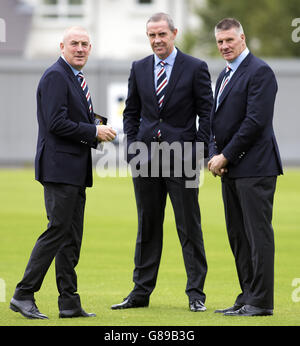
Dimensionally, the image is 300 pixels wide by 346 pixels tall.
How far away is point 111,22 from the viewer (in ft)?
152

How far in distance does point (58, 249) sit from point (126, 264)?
3.60m

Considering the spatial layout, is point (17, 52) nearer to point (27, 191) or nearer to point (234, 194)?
point (27, 191)

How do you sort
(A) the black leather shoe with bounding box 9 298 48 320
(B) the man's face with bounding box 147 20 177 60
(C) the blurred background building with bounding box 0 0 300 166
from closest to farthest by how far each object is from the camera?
(A) the black leather shoe with bounding box 9 298 48 320 < (B) the man's face with bounding box 147 20 177 60 < (C) the blurred background building with bounding box 0 0 300 166

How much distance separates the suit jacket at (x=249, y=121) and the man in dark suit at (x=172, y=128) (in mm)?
443

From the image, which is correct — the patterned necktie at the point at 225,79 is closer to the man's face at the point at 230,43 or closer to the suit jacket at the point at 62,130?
the man's face at the point at 230,43

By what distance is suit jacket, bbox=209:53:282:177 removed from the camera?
311 inches

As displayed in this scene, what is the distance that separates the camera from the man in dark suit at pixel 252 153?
7.90 m

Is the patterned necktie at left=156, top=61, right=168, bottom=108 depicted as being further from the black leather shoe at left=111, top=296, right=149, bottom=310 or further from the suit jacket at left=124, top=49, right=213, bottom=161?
the black leather shoe at left=111, top=296, right=149, bottom=310

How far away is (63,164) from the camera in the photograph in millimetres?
7777

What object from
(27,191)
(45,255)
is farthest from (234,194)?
(27,191)

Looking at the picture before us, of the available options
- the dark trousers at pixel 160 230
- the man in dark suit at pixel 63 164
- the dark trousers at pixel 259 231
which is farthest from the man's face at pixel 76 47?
the dark trousers at pixel 259 231

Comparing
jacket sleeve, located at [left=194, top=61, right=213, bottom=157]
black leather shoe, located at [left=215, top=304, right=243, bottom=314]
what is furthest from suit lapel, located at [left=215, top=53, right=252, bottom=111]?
black leather shoe, located at [left=215, top=304, right=243, bottom=314]

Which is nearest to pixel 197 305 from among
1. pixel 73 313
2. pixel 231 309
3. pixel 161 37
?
pixel 231 309

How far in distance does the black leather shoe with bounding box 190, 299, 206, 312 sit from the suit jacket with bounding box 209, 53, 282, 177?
45.8 inches
